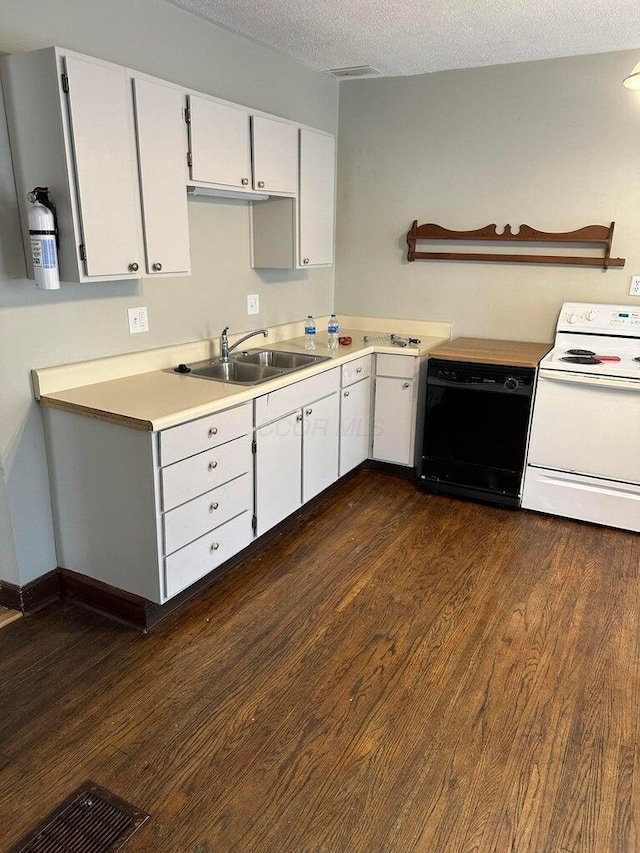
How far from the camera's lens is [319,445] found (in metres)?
3.28

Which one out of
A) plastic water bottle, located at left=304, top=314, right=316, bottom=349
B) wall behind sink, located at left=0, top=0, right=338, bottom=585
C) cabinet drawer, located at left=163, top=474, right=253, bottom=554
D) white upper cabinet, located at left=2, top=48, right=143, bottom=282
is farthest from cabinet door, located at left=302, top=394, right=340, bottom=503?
white upper cabinet, located at left=2, top=48, right=143, bottom=282

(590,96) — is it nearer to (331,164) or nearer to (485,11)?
(485,11)

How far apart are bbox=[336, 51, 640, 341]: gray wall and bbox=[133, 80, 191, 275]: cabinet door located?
1871 millimetres

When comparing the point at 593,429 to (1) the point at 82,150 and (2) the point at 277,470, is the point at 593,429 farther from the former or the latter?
(1) the point at 82,150

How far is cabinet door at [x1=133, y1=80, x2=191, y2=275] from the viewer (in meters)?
2.30

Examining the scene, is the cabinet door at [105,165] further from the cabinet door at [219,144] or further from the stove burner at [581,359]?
the stove burner at [581,359]

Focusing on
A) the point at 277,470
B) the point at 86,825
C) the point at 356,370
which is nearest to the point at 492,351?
the point at 356,370

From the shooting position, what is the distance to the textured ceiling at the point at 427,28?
104 inches

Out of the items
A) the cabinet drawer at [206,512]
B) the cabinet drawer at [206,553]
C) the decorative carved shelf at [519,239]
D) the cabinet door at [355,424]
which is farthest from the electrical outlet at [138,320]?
the decorative carved shelf at [519,239]

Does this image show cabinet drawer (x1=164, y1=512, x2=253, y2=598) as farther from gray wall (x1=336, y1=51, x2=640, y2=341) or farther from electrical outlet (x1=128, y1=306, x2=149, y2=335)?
gray wall (x1=336, y1=51, x2=640, y2=341)

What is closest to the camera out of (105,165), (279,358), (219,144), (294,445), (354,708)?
(354,708)

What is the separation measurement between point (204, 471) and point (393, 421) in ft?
5.57

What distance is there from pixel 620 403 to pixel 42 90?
287cm

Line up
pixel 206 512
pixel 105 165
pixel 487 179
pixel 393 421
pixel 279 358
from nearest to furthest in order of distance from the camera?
pixel 105 165, pixel 206 512, pixel 279 358, pixel 487 179, pixel 393 421
